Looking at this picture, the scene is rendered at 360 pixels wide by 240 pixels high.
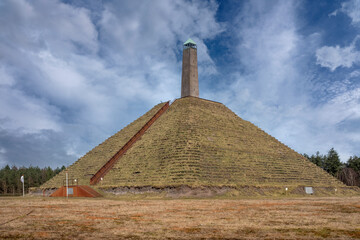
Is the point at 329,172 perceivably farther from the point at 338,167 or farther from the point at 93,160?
the point at 93,160

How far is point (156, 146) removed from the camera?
4284 centimetres

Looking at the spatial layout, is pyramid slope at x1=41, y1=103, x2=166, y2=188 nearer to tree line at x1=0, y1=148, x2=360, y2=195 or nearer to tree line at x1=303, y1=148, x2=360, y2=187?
tree line at x1=0, y1=148, x2=360, y2=195

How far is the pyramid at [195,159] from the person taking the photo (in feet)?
116

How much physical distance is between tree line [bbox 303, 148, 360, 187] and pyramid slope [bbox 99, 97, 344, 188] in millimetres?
31724

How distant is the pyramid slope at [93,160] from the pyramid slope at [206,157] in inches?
145

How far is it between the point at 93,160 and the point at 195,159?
821 inches

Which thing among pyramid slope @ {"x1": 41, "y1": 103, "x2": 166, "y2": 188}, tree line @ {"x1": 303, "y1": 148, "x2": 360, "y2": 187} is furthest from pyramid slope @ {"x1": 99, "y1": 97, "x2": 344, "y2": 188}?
tree line @ {"x1": 303, "y1": 148, "x2": 360, "y2": 187}

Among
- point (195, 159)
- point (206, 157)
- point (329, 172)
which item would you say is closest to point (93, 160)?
point (195, 159)

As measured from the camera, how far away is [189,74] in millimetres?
63594

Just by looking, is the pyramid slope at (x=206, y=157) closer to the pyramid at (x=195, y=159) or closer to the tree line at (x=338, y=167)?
the pyramid at (x=195, y=159)

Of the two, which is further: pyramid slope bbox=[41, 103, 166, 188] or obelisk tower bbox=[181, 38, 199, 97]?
obelisk tower bbox=[181, 38, 199, 97]

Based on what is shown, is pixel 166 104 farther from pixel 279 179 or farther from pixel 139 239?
pixel 139 239

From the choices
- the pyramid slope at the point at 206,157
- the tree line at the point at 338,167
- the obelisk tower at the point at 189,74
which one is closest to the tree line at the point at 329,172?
the tree line at the point at 338,167

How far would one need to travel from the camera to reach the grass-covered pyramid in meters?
35.6
